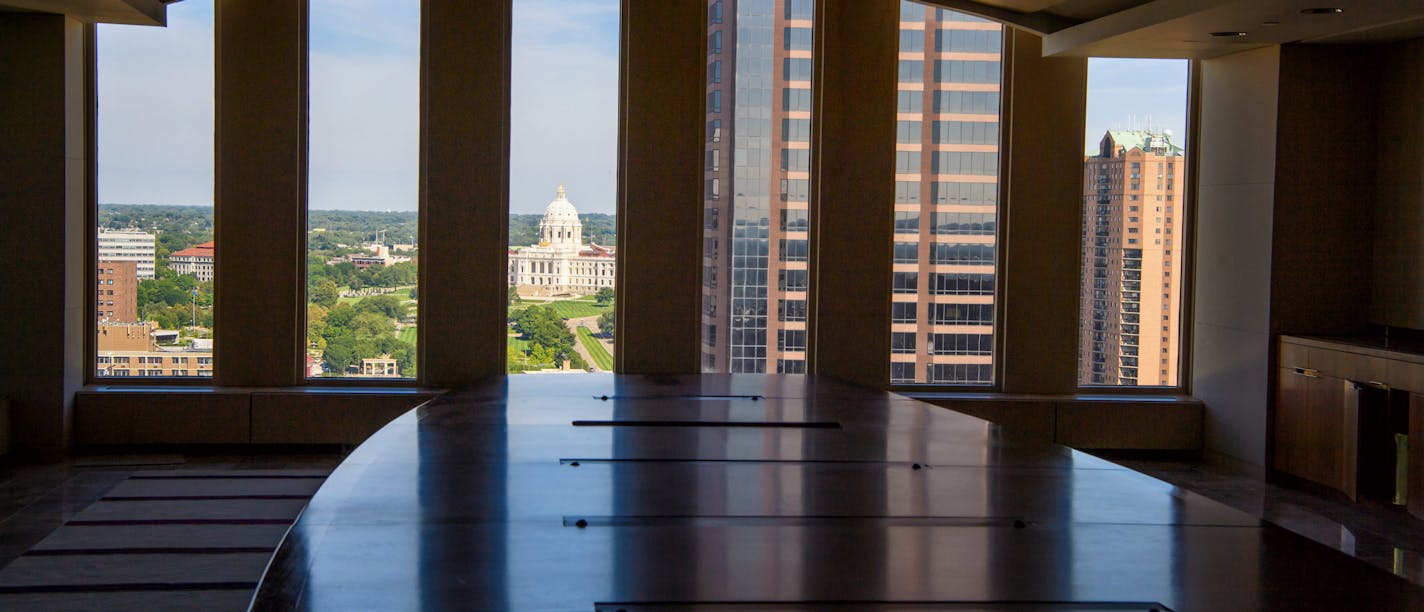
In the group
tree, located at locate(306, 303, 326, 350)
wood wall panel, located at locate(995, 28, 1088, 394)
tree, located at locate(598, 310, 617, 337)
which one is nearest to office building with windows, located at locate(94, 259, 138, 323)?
tree, located at locate(306, 303, 326, 350)

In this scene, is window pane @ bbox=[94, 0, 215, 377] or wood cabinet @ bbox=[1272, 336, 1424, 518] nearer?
wood cabinet @ bbox=[1272, 336, 1424, 518]

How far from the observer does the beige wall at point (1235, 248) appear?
7527 millimetres

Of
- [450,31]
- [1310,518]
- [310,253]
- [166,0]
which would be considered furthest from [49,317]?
[1310,518]

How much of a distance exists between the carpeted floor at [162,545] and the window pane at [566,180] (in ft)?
6.56

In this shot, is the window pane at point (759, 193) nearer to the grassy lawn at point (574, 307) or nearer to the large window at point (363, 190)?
the grassy lawn at point (574, 307)

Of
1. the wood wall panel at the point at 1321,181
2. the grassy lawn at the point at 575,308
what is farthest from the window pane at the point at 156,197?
the wood wall panel at the point at 1321,181

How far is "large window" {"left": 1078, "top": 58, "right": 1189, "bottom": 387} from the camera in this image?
330 inches

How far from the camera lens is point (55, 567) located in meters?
4.89

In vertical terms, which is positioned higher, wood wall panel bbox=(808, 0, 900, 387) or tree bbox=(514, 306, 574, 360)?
wood wall panel bbox=(808, 0, 900, 387)

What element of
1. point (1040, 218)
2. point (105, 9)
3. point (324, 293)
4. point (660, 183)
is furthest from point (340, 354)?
point (1040, 218)

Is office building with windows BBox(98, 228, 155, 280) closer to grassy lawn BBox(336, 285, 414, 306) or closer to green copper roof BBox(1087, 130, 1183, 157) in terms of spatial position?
grassy lawn BBox(336, 285, 414, 306)

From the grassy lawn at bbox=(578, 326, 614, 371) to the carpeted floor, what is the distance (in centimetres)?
210

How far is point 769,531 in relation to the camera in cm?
279

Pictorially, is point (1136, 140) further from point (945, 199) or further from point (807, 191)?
point (807, 191)
